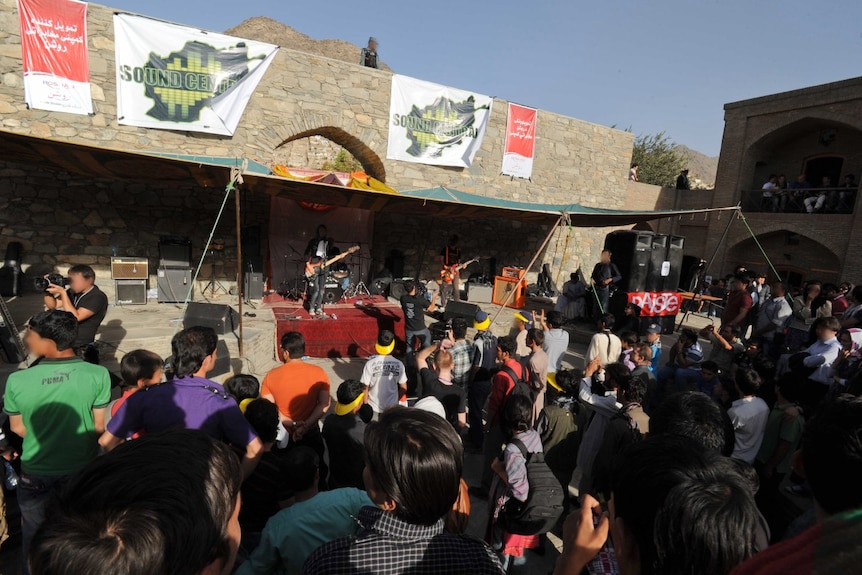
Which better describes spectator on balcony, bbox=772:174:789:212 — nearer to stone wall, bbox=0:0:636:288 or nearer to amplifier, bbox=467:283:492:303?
stone wall, bbox=0:0:636:288

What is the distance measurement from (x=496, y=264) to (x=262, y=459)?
10.5 metres

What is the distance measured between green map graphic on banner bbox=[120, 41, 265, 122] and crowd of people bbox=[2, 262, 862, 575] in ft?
Result: 22.2

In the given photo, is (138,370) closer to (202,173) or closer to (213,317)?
(213,317)

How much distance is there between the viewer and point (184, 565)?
804 millimetres

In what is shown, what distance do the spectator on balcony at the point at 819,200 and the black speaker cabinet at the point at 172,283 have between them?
55.5 feet

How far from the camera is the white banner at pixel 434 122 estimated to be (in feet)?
31.9

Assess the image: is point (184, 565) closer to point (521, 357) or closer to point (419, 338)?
point (521, 357)

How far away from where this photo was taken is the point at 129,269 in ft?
24.6

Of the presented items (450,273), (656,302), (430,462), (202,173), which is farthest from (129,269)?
(656,302)

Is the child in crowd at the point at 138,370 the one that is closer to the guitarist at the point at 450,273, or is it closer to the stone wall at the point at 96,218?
the stone wall at the point at 96,218

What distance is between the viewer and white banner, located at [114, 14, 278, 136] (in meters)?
7.17

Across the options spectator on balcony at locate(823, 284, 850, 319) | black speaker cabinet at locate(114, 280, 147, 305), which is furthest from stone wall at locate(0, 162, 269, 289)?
spectator on balcony at locate(823, 284, 850, 319)

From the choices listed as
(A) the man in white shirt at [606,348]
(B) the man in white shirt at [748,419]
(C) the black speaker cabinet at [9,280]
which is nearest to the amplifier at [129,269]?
(C) the black speaker cabinet at [9,280]

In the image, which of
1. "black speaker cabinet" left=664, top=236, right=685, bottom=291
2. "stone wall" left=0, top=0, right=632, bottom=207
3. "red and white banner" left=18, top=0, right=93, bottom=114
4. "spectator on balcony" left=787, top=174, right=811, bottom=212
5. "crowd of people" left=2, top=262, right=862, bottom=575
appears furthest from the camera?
"spectator on balcony" left=787, top=174, right=811, bottom=212
